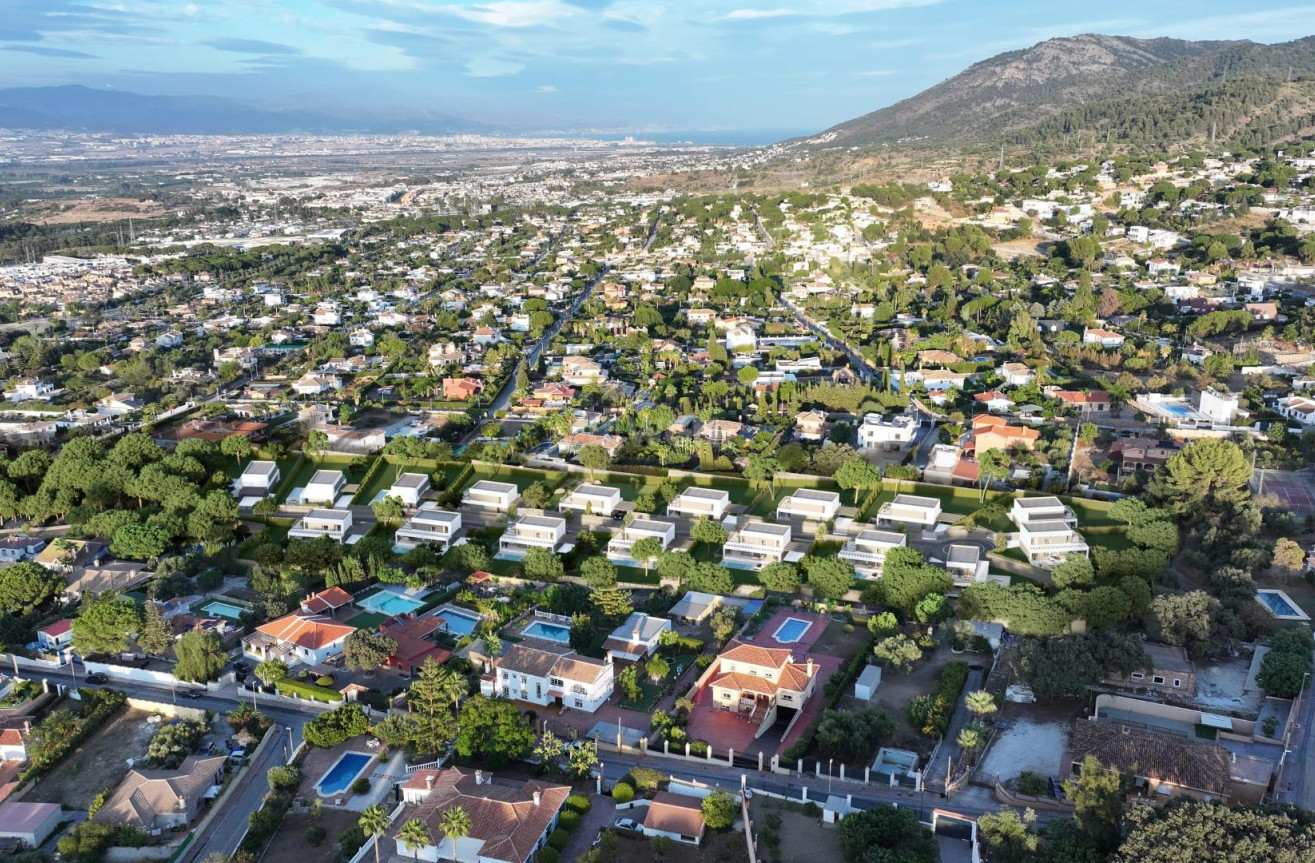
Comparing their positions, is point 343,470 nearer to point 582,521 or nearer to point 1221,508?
point 582,521

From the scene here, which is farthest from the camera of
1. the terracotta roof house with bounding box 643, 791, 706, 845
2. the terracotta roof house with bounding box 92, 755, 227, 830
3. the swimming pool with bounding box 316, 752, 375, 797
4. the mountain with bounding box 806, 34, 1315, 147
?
the mountain with bounding box 806, 34, 1315, 147

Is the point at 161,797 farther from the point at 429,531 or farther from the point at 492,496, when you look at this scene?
the point at 492,496

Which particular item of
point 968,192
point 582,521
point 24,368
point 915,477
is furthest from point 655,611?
point 968,192

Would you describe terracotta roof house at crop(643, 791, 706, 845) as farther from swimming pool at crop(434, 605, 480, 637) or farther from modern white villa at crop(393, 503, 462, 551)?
modern white villa at crop(393, 503, 462, 551)

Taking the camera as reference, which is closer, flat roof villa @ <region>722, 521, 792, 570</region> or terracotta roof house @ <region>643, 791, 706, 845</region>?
terracotta roof house @ <region>643, 791, 706, 845</region>

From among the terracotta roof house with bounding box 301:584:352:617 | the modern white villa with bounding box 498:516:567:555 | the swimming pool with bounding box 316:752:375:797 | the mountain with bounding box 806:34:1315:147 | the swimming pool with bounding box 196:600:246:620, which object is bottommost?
the swimming pool with bounding box 316:752:375:797

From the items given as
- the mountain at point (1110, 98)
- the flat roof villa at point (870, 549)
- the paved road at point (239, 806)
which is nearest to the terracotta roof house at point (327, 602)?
the paved road at point (239, 806)

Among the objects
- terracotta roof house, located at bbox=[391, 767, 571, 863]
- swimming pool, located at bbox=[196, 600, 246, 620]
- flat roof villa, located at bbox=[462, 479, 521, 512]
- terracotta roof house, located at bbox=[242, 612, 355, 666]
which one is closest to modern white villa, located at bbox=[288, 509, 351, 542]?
Result: flat roof villa, located at bbox=[462, 479, 521, 512]
